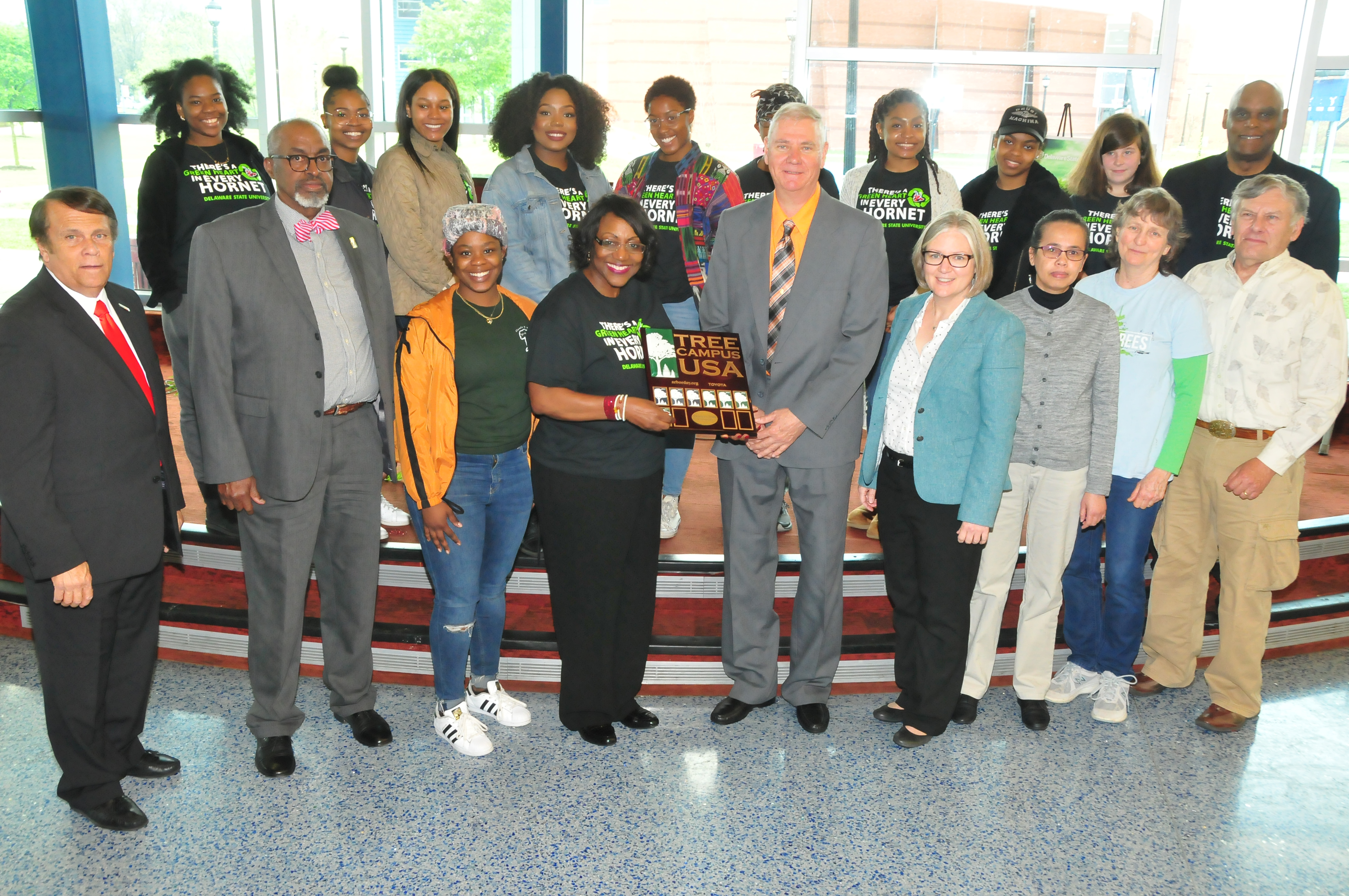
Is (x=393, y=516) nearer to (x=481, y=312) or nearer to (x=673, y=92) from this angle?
(x=481, y=312)

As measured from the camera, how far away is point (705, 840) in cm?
243

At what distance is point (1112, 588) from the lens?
10.0 feet

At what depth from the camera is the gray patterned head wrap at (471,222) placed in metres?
2.50

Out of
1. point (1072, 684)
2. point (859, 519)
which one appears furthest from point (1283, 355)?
point (859, 519)

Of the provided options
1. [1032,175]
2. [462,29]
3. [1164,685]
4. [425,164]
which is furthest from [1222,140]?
[425,164]

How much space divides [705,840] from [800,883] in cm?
29

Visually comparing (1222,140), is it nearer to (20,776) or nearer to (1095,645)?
(1095,645)

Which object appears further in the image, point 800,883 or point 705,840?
point 705,840

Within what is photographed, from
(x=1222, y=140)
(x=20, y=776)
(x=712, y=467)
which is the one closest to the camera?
(x=20, y=776)

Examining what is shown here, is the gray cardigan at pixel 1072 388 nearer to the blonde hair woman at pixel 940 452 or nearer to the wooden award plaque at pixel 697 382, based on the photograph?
the blonde hair woman at pixel 940 452

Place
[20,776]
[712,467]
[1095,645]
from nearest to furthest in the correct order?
[20,776]
[1095,645]
[712,467]

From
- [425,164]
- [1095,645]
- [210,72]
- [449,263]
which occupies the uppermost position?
[210,72]

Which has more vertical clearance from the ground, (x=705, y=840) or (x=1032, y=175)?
(x=1032, y=175)

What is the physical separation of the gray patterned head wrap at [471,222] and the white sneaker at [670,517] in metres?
1.56
